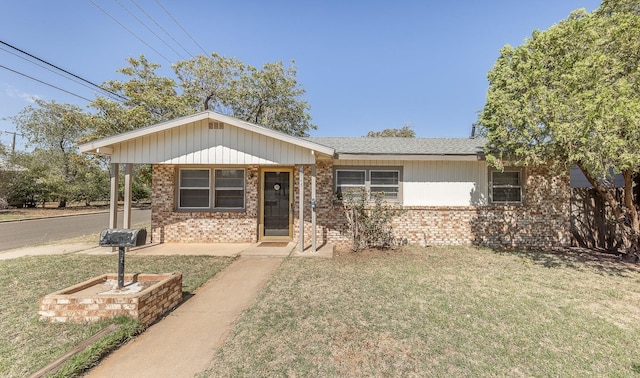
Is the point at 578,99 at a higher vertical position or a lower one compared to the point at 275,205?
higher

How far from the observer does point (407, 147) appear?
9.25 metres

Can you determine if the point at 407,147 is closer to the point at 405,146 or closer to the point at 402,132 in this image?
the point at 405,146

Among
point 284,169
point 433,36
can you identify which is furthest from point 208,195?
point 433,36

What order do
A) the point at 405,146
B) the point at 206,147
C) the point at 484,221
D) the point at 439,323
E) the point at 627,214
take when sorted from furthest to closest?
the point at 405,146
the point at 484,221
the point at 206,147
the point at 627,214
the point at 439,323

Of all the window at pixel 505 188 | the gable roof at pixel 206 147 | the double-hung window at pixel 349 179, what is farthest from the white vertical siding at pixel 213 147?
the window at pixel 505 188

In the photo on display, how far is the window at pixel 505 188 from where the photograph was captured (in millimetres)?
8586

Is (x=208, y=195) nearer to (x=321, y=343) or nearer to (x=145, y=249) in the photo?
(x=145, y=249)

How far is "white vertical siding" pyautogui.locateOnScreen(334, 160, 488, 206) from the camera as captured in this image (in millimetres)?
8508

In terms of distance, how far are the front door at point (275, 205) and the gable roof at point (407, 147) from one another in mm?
2005

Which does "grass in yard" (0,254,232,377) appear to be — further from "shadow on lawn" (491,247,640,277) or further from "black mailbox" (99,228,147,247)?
"shadow on lawn" (491,247,640,277)

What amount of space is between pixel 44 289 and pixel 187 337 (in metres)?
3.41

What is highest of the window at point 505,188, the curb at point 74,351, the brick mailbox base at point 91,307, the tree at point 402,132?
the tree at point 402,132

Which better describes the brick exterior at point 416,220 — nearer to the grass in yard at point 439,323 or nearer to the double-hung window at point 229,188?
the double-hung window at point 229,188

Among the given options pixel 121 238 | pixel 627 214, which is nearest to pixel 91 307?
pixel 121 238
